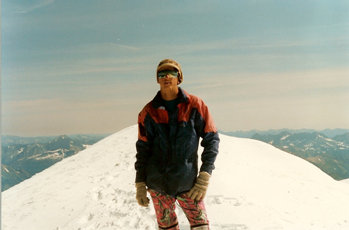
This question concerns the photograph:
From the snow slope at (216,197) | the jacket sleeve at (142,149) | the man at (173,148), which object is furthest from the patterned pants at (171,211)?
the snow slope at (216,197)

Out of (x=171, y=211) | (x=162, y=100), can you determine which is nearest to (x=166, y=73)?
(x=162, y=100)

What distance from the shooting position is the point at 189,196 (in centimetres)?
232

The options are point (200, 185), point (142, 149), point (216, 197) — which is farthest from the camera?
point (216, 197)

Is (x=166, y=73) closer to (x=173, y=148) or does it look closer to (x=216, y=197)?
(x=173, y=148)

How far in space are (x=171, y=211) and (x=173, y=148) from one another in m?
0.52

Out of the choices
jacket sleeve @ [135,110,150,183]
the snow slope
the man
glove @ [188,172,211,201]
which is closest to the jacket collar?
the man

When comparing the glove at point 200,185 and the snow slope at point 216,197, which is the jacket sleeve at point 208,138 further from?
the snow slope at point 216,197

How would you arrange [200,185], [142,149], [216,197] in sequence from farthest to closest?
[216,197], [142,149], [200,185]

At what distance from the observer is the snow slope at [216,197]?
4.62 meters

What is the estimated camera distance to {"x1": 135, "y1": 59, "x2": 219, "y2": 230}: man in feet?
7.52

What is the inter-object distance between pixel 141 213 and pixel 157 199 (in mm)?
2626

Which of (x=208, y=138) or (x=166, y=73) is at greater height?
(x=166, y=73)

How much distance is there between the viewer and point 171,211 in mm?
2416

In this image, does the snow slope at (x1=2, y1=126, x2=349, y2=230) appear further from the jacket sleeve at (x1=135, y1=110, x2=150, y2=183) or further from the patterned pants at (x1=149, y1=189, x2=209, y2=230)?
the jacket sleeve at (x1=135, y1=110, x2=150, y2=183)
